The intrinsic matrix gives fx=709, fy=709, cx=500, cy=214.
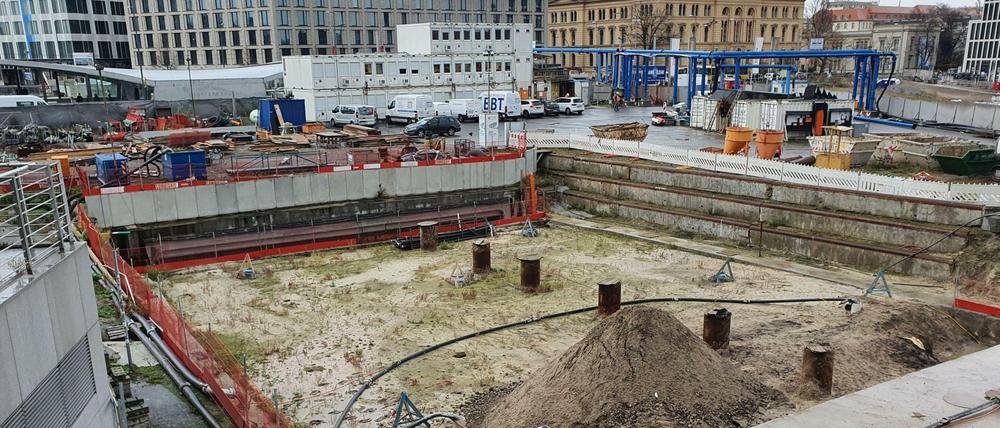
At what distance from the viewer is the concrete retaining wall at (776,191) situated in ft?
70.6

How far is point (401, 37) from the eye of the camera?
57344 mm

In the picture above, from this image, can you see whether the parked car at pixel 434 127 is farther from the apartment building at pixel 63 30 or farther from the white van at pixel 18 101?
the apartment building at pixel 63 30

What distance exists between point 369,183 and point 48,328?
2201 centimetres

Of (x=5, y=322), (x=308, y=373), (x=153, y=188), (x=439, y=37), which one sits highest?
(x=439, y=37)

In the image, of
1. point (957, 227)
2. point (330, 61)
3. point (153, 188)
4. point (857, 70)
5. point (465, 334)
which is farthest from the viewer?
point (857, 70)

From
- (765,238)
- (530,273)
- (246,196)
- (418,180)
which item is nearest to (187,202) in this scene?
(246,196)

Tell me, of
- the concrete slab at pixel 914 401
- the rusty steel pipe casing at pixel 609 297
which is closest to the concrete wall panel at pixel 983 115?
the concrete slab at pixel 914 401

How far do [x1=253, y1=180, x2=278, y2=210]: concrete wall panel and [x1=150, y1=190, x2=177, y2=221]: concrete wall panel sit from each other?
287 cm

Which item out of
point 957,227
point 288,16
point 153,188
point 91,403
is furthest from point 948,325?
point 288,16

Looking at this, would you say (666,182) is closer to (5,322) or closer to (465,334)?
(465,334)

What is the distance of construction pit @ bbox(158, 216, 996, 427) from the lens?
1223 centimetres

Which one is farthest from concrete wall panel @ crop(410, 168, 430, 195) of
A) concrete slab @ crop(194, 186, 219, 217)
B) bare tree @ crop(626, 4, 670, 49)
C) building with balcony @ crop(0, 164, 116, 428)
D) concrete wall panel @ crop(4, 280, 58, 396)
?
bare tree @ crop(626, 4, 670, 49)

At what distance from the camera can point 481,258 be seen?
2105 cm

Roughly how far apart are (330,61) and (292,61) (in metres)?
2.87
